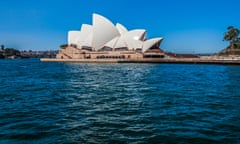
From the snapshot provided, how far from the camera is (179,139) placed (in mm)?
6523

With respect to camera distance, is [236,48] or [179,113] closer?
[179,113]

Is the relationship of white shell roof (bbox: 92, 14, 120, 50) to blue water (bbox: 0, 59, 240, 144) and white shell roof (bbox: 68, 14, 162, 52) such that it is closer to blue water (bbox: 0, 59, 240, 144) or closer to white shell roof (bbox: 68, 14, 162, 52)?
white shell roof (bbox: 68, 14, 162, 52)

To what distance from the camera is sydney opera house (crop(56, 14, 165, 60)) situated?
7406 cm

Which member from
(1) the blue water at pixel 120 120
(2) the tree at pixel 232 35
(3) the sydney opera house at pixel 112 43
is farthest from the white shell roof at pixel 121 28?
(1) the blue water at pixel 120 120

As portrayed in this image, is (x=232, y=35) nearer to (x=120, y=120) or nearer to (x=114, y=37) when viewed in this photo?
(x=114, y=37)

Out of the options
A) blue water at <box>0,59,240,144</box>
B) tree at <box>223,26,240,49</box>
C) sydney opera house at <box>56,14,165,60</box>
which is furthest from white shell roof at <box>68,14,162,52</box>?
blue water at <box>0,59,240,144</box>

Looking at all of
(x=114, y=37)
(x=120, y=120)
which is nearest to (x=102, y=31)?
(x=114, y=37)

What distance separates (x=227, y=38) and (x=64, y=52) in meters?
Answer: 53.4

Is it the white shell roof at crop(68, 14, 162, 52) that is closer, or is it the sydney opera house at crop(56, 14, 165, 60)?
the sydney opera house at crop(56, 14, 165, 60)

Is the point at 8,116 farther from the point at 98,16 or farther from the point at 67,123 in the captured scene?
the point at 98,16

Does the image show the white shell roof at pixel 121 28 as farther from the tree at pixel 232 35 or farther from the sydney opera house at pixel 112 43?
the tree at pixel 232 35

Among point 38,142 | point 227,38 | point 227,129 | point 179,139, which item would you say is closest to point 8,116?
point 38,142

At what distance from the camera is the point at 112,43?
7738 centimetres

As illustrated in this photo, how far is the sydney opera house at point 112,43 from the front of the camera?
74.1 meters
